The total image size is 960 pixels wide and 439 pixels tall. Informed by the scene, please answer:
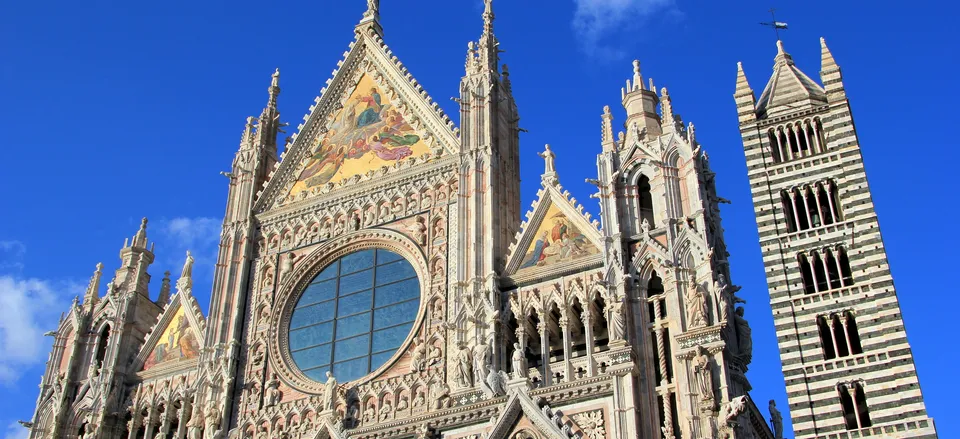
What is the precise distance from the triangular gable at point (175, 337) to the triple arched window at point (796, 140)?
1319 centimetres

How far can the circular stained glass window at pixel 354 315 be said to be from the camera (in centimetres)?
2266

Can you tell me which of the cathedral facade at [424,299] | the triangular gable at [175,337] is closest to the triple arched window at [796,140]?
the cathedral facade at [424,299]

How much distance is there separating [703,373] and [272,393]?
29.1 ft

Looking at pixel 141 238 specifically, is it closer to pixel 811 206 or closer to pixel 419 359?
pixel 419 359

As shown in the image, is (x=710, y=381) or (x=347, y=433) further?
(x=347, y=433)

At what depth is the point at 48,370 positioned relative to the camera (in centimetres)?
2572

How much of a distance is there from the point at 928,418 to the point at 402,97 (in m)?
12.8

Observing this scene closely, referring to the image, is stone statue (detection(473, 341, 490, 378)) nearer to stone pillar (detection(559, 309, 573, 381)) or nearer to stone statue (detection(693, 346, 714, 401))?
stone pillar (detection(559, 309, 573, 381))

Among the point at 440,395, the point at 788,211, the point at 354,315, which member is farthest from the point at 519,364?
the point at 788,211

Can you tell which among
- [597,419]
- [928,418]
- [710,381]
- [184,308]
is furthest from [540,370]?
[184,308]

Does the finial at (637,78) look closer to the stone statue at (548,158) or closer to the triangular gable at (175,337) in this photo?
the stone statue at (548,158)

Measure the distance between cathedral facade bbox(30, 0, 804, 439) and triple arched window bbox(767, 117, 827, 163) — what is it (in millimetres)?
4872

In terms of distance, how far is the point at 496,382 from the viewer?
19.9 meters

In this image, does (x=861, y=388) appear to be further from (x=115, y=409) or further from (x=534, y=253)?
(x=115, y=409)
